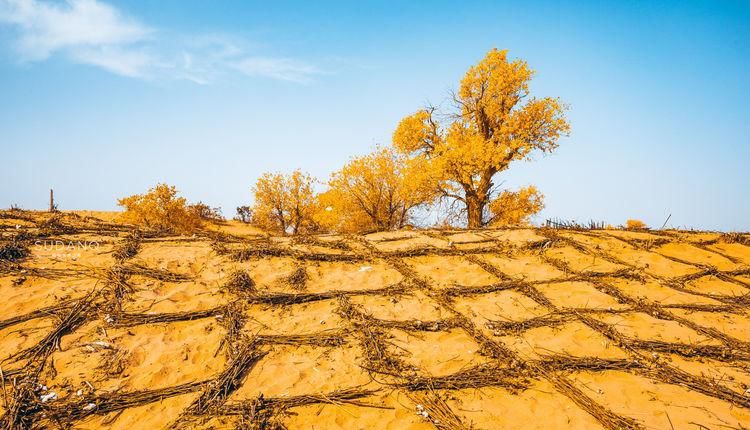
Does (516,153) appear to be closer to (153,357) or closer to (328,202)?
(328,202)

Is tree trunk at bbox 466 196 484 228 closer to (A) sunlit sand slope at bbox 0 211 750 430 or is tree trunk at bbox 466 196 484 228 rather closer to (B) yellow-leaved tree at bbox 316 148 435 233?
(B) yellow-leaved tree at bbox 316 148 435 233

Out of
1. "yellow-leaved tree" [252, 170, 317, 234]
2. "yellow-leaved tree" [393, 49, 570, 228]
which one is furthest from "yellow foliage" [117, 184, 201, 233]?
"yellow-leaved tree" [393, 49, 570, 228]

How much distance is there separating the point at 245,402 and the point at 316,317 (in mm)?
1480

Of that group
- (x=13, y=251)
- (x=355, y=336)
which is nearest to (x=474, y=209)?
(x=355, y=336)

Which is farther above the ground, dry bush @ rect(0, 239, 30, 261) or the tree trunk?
the tree trunk

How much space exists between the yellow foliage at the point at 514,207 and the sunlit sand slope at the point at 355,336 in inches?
581

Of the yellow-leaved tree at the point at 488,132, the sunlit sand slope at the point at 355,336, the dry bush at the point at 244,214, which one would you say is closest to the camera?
the sunlit sand slope at the point at 355,336

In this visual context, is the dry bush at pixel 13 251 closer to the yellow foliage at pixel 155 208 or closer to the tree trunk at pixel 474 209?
the tree trunk at pixel 474 209

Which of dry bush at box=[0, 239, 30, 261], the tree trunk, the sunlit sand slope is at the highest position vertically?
the tree trunk

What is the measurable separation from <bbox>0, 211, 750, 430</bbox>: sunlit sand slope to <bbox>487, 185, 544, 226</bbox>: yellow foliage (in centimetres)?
1475

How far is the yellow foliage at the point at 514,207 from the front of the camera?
69.9 ft

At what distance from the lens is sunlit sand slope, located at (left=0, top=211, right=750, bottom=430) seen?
3068mm

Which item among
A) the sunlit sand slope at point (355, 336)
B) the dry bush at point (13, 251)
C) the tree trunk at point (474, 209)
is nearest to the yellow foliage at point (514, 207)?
the tree trunk at point (474, 209)

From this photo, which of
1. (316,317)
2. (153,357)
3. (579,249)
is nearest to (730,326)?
(579,249)
